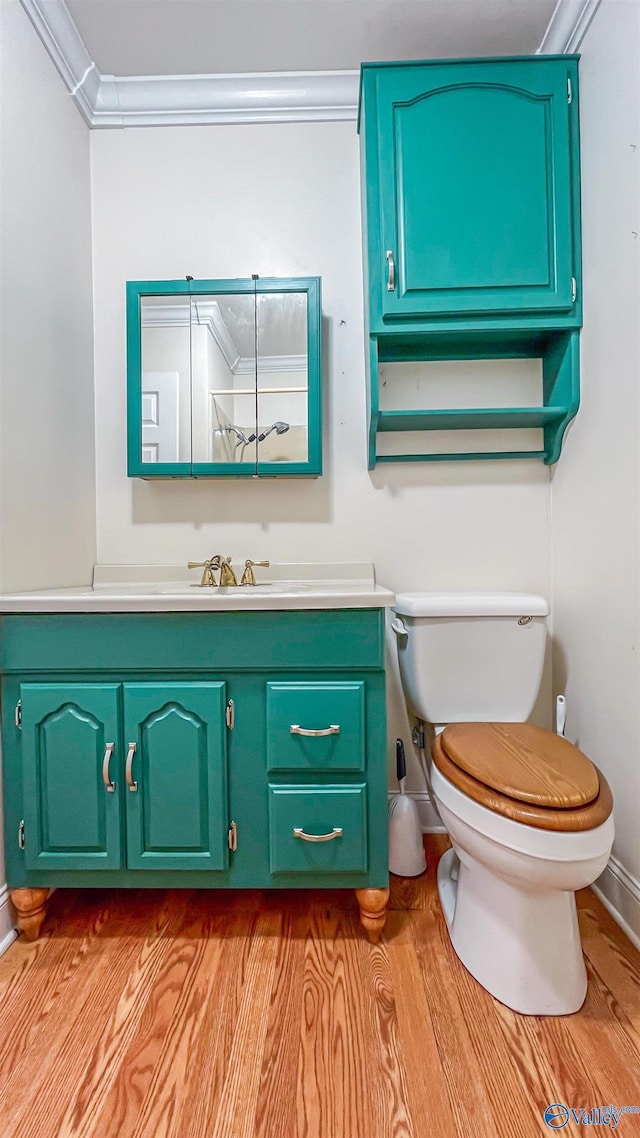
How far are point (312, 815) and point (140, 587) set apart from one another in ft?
2.88

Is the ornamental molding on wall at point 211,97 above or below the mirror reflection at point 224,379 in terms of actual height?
above

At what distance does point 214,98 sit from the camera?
5.43 feet

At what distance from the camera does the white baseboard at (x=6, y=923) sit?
1.22m

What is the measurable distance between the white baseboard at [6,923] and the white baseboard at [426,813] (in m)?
1.08

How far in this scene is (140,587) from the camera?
1650 millimetres

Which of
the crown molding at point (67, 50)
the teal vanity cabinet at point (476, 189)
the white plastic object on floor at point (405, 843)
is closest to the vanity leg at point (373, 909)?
the white plastic object on floor at point (405, 843)

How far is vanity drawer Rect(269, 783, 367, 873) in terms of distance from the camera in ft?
3.94

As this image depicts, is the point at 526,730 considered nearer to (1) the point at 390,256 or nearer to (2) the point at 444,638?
(2) the point at 444,638

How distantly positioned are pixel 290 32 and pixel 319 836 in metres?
2.20

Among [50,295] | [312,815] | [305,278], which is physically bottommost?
[312,815]

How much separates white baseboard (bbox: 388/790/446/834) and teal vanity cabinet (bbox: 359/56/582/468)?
1.46 meters

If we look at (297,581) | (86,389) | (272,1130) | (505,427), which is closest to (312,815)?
(272,1130)

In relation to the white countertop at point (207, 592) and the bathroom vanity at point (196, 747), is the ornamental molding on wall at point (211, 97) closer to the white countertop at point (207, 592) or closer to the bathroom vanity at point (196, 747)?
the white countertop at point (207, 592)

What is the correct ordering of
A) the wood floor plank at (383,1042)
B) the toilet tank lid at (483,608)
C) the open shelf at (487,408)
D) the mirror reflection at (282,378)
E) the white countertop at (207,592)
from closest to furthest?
1. the wood floor plank at (383,1042)
2. the white countertop at (207,592)
3. the toilet tank lid at (483,608)
4. the open shelf at (487,408)
5. the mirror reflection at (282,378)
